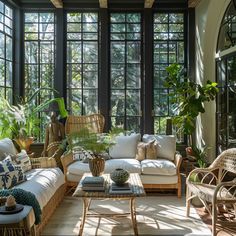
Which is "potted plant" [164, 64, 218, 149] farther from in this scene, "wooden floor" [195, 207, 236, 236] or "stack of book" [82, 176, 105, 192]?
"stack of book" [82, 176, 105, 192]

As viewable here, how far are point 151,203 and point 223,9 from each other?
11.0 feet

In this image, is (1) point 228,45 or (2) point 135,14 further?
(2) point 135,14

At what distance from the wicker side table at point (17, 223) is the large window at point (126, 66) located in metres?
4.01

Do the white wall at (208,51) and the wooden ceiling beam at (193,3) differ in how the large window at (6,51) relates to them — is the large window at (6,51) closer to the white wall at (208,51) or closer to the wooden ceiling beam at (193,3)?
the wooden ceiling beam at (193,3)

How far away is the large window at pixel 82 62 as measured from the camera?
6.67 m

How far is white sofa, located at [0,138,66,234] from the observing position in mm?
3621

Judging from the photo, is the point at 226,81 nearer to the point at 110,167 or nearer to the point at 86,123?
the point at 110,167

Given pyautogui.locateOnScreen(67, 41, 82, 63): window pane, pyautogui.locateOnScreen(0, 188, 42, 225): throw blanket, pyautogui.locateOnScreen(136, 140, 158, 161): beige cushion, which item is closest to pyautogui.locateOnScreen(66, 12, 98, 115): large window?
pyautogui.locateOnScreen(67, 41, 82, 63): window pane

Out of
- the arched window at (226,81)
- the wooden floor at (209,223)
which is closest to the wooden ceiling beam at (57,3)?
the arched window at (226,81)

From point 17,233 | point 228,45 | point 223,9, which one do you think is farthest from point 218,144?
point 17,233

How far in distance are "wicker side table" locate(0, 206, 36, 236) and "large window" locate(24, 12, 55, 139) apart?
Result: 397cm

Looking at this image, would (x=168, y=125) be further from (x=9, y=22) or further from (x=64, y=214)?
(x=9, y=22)

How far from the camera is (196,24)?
6426 mm

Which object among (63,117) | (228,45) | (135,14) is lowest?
(63,117)
